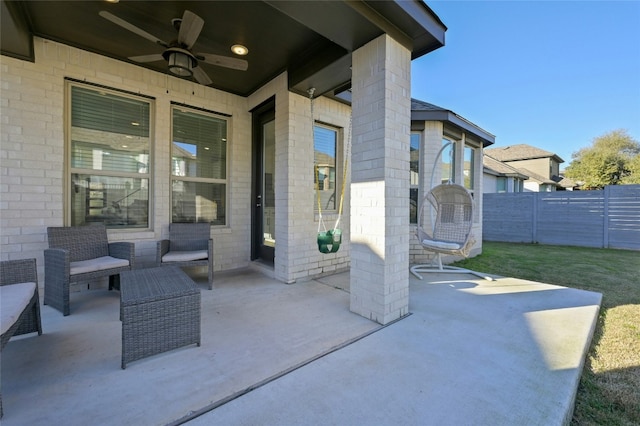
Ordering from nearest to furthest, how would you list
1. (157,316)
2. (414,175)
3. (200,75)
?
(157,316) → (200,75) → (414,175)

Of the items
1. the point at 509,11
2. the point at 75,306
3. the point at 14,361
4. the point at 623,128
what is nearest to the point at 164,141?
the point at 75,306

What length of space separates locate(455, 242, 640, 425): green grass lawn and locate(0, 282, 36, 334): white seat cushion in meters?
3.41

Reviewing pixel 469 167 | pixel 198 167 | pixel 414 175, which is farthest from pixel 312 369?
pixel 469 167

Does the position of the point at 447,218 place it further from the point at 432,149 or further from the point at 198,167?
the point at 198,167

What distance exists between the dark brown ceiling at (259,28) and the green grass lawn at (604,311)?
132 inches

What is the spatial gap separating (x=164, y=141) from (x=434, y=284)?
15.5 ft

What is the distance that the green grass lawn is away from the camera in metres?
1.73

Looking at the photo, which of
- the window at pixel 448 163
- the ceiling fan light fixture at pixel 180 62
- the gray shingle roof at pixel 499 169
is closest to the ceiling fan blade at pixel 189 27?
the ceiling fan light fixture at pixel 180 62

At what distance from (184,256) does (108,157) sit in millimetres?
1808

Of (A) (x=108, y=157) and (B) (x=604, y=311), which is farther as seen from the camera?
(A) (x=108, y=157)

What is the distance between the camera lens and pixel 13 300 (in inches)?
71.5

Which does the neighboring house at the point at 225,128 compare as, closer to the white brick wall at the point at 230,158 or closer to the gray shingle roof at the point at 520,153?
the white brick wall at the point at 230,158

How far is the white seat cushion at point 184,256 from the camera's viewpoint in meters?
3.63

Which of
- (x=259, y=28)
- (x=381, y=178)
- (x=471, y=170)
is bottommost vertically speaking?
(x=381, y=178)
